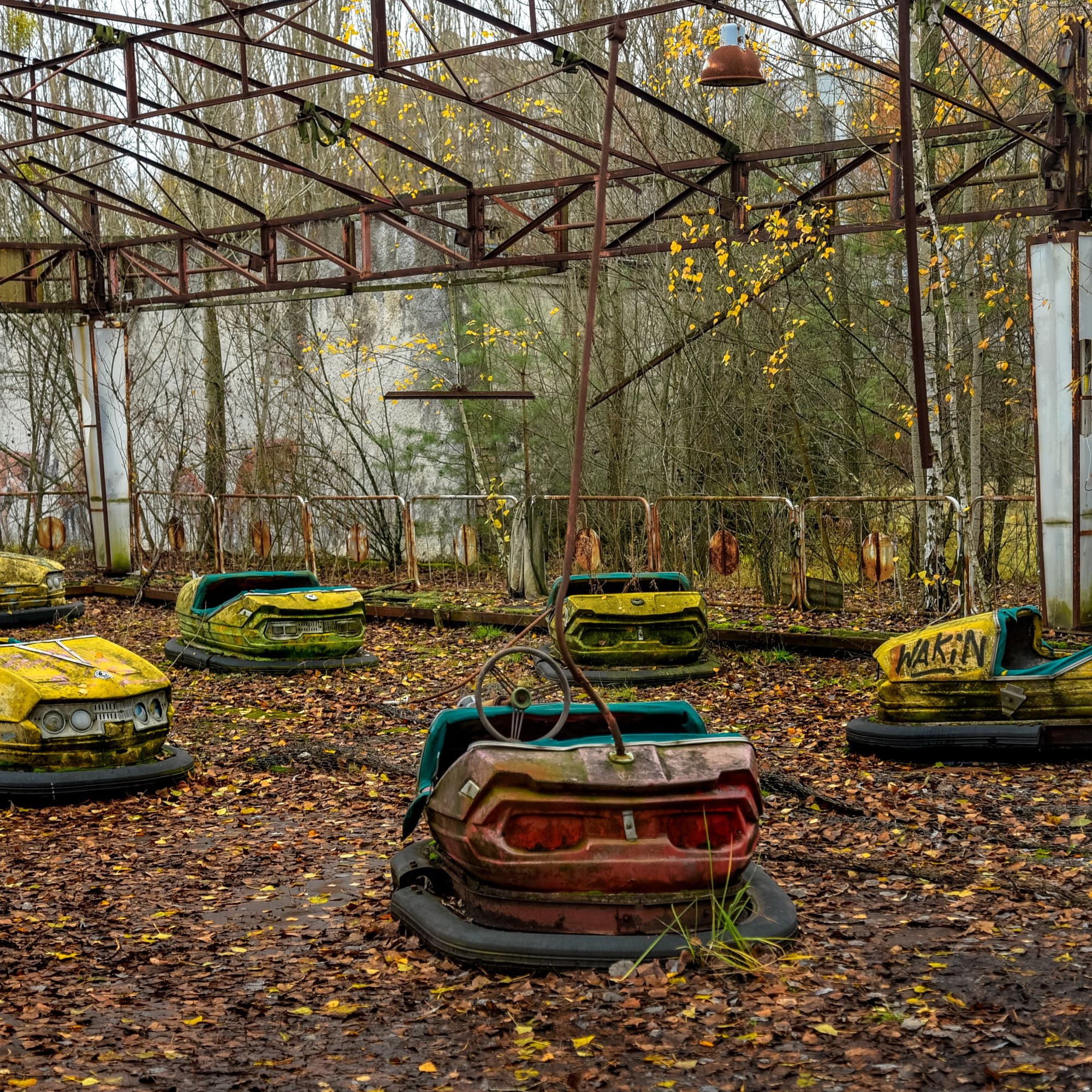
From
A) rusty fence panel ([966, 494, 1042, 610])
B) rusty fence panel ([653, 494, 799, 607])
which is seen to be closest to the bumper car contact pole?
rusty fence panel ([966, 494, 1042, 610])

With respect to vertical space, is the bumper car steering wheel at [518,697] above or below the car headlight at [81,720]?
above

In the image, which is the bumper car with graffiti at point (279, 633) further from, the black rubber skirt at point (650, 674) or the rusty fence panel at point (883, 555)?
the rusty fence panel at point (883, 555)

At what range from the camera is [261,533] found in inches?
589

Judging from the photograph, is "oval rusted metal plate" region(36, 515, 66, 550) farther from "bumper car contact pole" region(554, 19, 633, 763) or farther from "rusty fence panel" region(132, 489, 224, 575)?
"bumper car contact pole" region(554, 19, 633, 763)

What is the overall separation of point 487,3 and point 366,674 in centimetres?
1151

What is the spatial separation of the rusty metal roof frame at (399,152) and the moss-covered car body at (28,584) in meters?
3.22

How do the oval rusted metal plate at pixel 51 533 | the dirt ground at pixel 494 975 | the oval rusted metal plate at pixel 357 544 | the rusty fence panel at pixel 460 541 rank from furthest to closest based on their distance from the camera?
1. the oval rusted metal plate at pixel 51 533
2. the oval rusted metal plate at pixel 357 544
3. the rusty fence panel at pixel 460 541
4. the dirt ground at pixel 494 975

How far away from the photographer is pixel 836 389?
541 inches

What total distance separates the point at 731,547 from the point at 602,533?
227cm

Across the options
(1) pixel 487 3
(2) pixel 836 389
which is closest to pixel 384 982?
(2) pixel 836 389

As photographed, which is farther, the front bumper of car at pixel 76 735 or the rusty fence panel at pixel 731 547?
the rusty fence panel at pixel 731 547

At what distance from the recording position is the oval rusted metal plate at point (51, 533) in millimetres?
16938

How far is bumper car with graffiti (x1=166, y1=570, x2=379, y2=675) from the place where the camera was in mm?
9617

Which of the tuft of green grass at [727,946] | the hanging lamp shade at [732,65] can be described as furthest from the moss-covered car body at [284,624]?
the tuft of green grass at [727,946]
